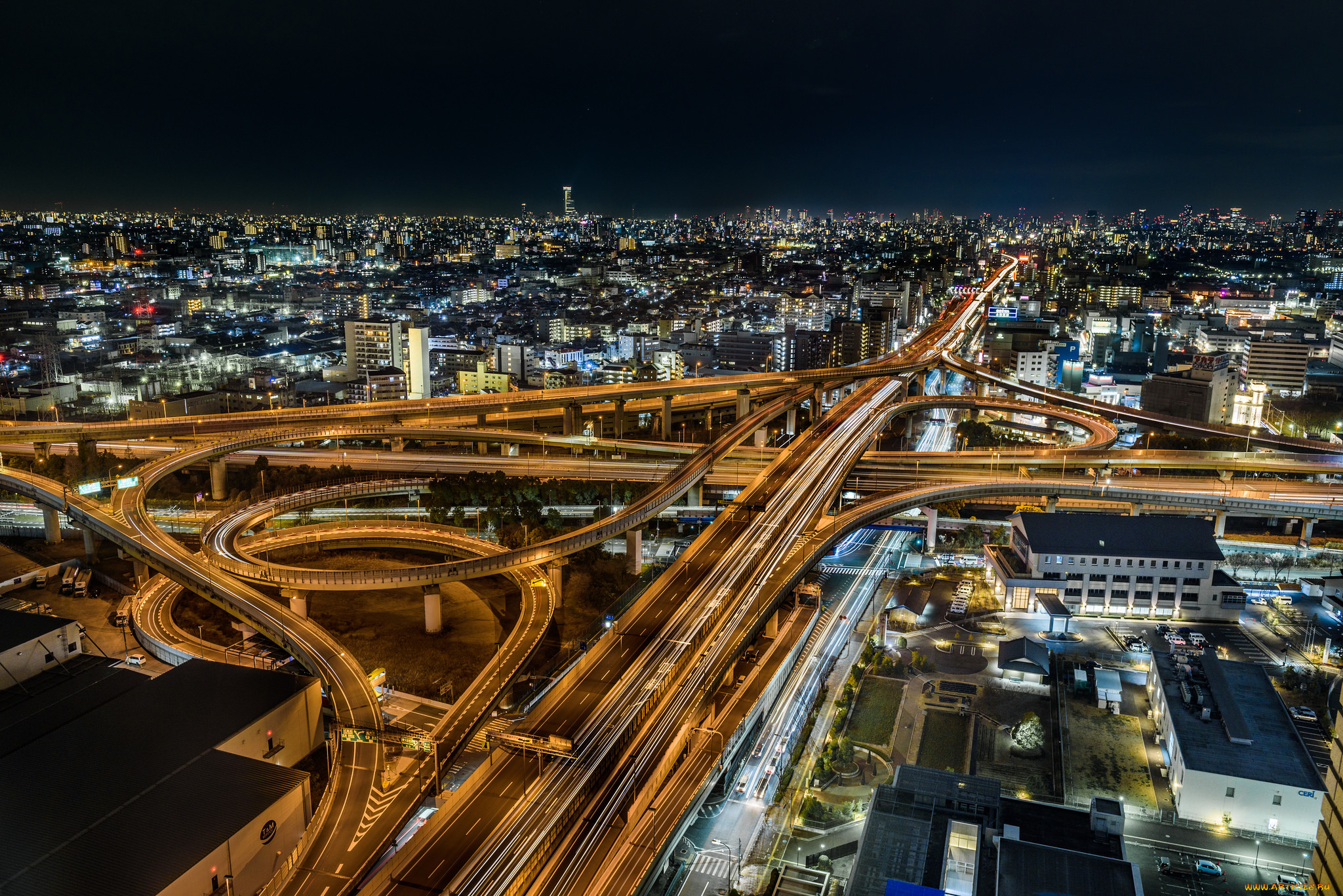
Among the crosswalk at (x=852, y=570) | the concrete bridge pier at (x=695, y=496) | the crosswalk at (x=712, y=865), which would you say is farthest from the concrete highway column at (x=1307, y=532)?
the crosswalk at (x=712, y=865)

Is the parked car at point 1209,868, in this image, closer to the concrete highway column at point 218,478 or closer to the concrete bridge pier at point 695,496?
the concrete bridge pier at point 695,496

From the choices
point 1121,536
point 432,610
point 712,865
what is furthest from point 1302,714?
point 432,610

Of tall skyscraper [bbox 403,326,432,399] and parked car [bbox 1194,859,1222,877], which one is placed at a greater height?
tall skyscraper [bbox 403,326,432,399]

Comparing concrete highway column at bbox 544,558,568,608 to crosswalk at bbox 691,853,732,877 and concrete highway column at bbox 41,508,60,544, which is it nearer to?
crosswalk at bbox 691,853,732,877

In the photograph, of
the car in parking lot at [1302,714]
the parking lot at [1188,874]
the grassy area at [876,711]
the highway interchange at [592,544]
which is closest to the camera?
the highway interchange at [592,544]

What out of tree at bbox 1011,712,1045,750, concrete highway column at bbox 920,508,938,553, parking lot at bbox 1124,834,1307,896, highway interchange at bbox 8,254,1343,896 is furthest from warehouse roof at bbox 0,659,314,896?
concrete highway column at bbox 920,508,938,553

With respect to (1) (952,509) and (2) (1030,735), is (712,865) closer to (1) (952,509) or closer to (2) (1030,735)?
(2) (1030,735)

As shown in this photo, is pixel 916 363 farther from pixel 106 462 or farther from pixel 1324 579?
pixel 106 462
